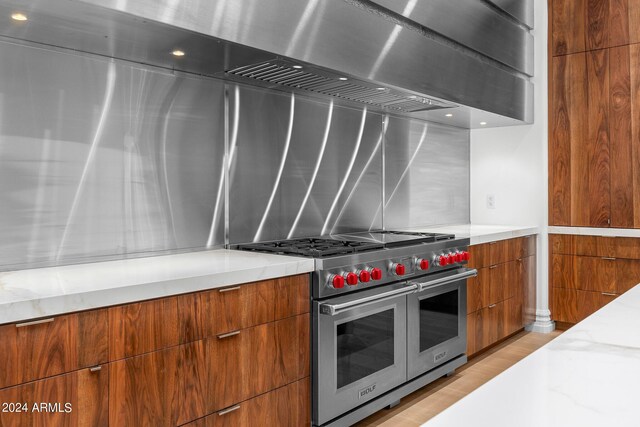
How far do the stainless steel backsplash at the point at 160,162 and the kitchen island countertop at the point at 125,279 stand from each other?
146 mm

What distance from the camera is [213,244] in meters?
2.50

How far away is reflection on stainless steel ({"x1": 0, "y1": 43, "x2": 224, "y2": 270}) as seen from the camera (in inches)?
73.5

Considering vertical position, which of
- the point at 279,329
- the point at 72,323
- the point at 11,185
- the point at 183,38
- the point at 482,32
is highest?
the point at 482,32

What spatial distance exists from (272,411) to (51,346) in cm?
91

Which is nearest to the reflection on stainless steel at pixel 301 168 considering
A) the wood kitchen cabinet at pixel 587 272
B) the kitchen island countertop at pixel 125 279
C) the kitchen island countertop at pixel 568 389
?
the kitchen island countertop at pixel 125 279

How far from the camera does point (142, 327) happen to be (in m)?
1.59

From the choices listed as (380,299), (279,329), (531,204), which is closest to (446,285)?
(380,299)

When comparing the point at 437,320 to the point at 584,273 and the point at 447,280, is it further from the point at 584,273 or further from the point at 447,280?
the point at 584,273

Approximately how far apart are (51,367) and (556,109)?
3.84 m

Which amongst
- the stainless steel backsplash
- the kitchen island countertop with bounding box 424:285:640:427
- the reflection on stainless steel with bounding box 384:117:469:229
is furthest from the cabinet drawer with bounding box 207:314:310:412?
the reflection on stainless steel with bounding box 384:117:469:229

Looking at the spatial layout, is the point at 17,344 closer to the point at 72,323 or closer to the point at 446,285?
the point at 72,323

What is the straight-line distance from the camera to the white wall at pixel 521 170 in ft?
13.2

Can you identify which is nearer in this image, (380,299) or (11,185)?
(11,185)

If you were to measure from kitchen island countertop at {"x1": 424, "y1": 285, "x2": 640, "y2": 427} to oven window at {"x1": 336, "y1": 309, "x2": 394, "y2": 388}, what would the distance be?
1329 mm
